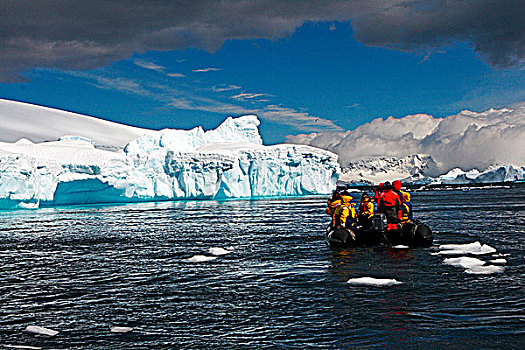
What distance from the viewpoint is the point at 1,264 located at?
15.9m

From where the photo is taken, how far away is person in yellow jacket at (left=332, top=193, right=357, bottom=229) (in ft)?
55.2

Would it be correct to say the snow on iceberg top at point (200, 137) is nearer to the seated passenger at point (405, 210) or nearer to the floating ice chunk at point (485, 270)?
the seated passenger at point (405, 210)

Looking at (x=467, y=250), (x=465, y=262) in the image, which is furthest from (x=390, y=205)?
(x=465, y=262)

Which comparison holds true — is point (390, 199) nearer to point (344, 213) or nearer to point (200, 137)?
point (344, 213)

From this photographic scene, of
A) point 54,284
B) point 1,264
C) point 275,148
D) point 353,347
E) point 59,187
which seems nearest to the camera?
point 353,347

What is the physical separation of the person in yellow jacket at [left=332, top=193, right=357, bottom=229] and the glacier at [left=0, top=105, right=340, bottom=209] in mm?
42585

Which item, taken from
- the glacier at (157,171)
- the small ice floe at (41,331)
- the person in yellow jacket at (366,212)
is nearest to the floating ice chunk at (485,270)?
the person in yellow jacket at (366,212)

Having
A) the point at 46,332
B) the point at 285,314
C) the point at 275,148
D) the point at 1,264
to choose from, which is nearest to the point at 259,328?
the point at 285,314

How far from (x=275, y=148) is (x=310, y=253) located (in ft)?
199

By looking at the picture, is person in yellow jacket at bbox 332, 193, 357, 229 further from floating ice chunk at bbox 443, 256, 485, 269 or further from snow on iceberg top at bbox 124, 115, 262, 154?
snow on iceberg top at bbox 124, 115, 262, 154

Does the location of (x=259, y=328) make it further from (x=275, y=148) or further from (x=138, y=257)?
(x=275, y=148)

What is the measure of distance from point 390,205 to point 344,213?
1639 mm

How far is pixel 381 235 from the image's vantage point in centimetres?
1638

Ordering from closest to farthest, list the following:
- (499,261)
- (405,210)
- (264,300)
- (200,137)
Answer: (264,300) → (499,261) → (405,210) → (200,137)
